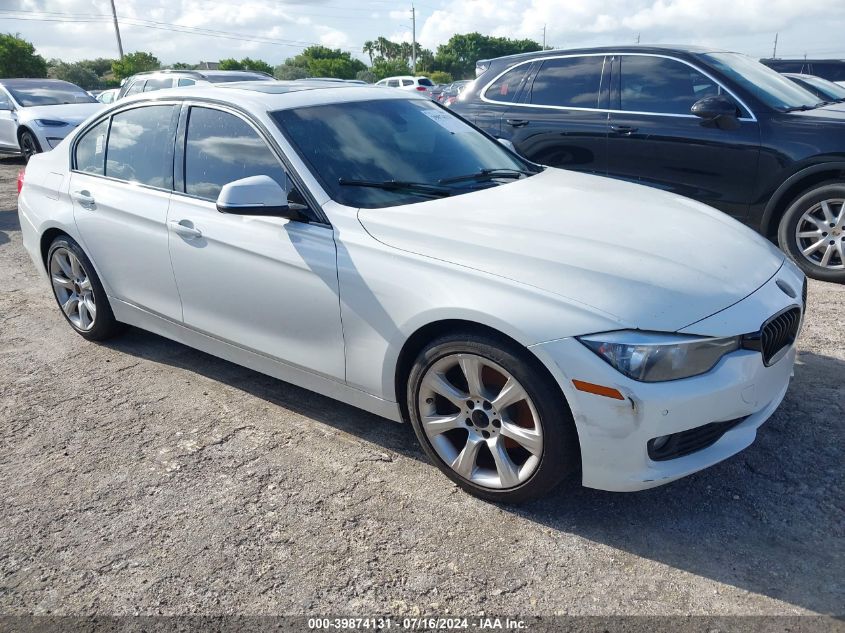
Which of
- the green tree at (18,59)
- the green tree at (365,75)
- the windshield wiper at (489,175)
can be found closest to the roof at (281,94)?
the windshield wiper at (489,175)

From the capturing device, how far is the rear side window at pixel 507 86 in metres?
7.04

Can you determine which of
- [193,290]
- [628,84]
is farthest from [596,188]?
[628,84]

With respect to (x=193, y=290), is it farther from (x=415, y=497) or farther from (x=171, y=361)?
(x=415, y=497)

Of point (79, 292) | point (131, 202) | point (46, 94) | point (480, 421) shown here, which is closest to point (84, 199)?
point (131, 202)

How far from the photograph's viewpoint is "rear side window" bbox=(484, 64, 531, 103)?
7043 millimetres

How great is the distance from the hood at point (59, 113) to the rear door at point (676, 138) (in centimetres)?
957

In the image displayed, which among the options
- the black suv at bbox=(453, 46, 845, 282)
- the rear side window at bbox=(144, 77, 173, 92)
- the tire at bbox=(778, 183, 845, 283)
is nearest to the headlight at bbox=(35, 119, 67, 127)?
the rear side window at bbox=(144, 77, 173, 92)

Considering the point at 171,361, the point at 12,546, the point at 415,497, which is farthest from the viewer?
the point at 171,361

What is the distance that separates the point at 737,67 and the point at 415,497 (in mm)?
4990

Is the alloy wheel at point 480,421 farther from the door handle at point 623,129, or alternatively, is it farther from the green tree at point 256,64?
the green tree at point 256,64

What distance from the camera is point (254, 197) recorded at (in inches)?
127

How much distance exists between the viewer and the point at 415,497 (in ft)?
10.2

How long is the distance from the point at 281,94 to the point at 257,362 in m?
1.42

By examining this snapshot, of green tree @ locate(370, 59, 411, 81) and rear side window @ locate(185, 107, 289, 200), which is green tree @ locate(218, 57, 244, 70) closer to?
green tree @ locate(370, 59, 411, 81)
